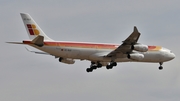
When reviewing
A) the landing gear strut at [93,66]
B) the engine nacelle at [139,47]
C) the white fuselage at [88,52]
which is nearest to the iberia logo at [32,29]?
the white fuselage at [88,52]

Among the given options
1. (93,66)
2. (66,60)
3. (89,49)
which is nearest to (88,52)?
(89,49)

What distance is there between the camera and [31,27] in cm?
7188

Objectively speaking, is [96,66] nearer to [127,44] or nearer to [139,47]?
[127,44]

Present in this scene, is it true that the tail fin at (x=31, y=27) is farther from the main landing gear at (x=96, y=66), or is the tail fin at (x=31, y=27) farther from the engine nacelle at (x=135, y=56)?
the engine nacelle at (x=135, y=56)

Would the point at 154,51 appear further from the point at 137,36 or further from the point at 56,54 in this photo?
the point at 56,54

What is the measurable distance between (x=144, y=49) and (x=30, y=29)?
581 inches

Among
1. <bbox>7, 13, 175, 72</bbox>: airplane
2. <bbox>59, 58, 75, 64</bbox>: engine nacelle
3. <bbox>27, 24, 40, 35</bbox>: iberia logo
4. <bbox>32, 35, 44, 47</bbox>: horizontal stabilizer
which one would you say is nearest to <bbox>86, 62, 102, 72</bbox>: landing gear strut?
<bbox>7, 13, 175, 72</bbox>: airplane

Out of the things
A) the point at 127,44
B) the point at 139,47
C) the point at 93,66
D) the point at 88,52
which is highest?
the point at 127,44

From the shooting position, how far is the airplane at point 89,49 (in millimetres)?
69500

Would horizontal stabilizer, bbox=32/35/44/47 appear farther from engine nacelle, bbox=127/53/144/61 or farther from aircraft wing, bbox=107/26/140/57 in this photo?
engine nacelle, bbox=127/53/144/61

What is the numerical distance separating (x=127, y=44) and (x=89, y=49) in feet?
16.5

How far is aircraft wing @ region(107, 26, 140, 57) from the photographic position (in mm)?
68875

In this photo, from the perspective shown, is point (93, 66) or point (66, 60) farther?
point (93, 66)

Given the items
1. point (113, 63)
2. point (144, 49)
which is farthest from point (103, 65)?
point (144, 49)
